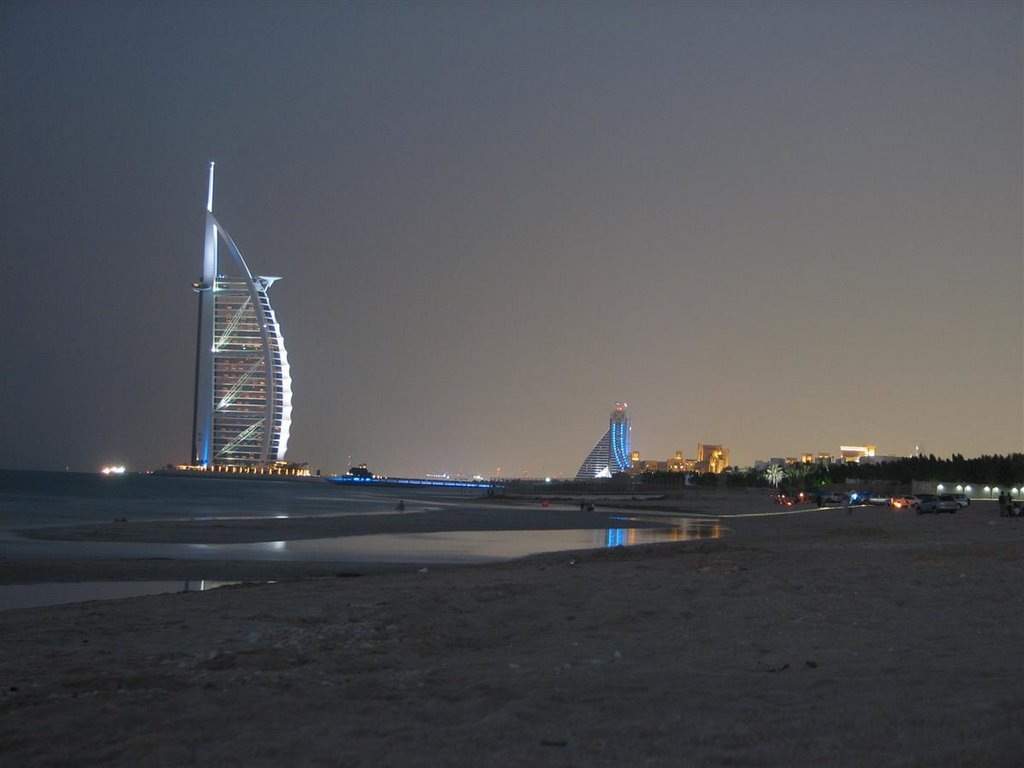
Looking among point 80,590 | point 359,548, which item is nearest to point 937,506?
point 359,548

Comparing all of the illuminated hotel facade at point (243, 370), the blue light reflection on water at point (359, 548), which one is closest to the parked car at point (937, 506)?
the blue light reflection on water at point (359, 548)

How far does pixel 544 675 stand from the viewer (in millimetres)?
6816

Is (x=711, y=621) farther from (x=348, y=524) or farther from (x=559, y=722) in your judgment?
(x=348, y=524)

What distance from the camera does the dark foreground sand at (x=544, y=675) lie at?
196 inches

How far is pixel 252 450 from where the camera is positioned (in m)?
154

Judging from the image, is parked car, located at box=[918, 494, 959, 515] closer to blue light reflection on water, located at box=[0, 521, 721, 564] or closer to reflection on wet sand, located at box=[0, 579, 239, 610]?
blue light reflection on water, located at box=[0, 521, 721, 564]

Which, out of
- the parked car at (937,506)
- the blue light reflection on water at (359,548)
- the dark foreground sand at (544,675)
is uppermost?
the parked car at (937,506)

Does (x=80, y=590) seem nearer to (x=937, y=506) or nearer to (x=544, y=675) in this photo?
(x=544, y=675)

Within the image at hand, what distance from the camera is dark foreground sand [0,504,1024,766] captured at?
498cm

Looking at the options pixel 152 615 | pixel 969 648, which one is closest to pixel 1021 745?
pixel 969 648

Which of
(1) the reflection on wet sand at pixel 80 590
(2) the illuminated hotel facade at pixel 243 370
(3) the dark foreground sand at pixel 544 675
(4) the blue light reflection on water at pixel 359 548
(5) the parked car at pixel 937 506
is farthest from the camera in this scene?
(2) the illuminated hotel facade at pixel 243 370

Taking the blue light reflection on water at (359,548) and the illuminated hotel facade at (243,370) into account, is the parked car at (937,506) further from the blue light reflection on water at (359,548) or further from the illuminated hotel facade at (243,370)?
the illuminated hotel facade at (243,370)

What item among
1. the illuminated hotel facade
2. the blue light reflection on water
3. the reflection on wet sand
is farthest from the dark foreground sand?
the illuminated hotel facade

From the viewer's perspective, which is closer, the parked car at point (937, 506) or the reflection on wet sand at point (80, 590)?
the reflection on wet sand at point (80, 590)
